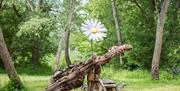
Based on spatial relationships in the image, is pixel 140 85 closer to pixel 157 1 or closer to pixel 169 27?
Result: pixel 157 1

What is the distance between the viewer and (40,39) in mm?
26938

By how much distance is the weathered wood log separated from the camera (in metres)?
6.51

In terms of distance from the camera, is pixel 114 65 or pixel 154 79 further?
pixel 114 65

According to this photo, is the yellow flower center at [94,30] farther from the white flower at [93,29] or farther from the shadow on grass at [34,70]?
the shadow on grass at [34,70]

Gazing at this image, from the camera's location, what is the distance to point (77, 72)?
6.52 meters

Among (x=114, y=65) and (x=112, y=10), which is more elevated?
(x=112, y=10)

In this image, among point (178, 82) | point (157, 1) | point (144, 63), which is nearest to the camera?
point (178, 82)

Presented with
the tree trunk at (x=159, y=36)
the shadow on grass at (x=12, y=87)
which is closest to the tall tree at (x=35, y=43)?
the tree trunk at (x=159, y=36)

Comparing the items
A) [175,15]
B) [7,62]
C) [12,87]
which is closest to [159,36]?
[12,87]

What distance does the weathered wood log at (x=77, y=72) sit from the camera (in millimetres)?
6508

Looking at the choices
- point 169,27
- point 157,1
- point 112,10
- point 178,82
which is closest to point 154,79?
point 178,82

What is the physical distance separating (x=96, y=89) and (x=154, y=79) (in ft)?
43.2

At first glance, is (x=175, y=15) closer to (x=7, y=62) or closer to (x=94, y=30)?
(x=7, y=62)

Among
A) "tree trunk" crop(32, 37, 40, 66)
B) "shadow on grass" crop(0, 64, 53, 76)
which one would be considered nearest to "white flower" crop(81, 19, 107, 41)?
"shadow on grass" crop(0, 64, 53, 76)
